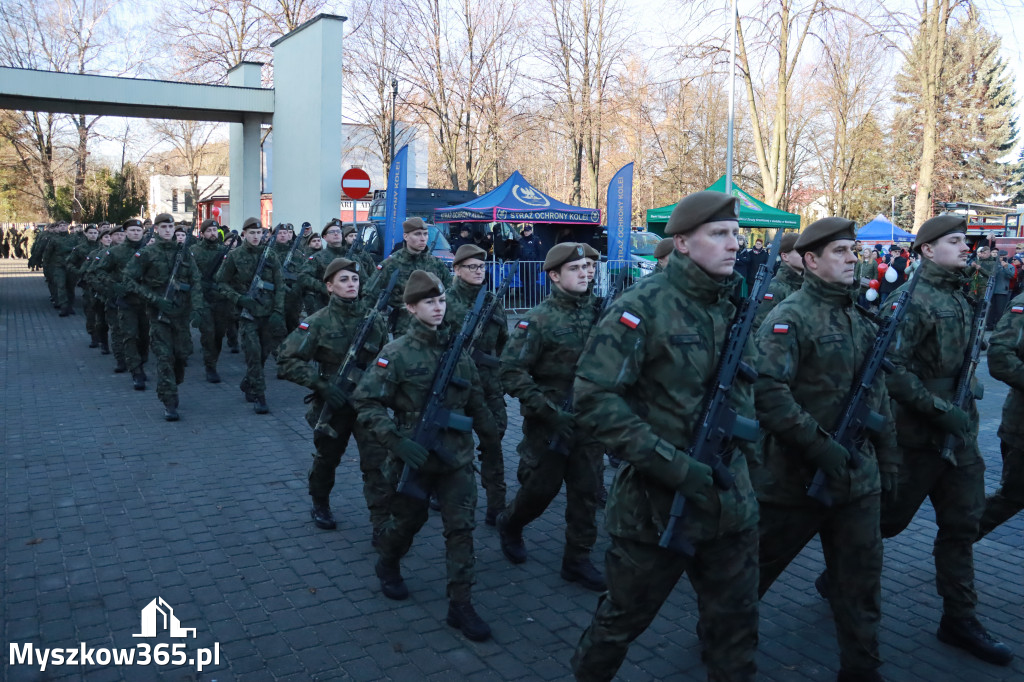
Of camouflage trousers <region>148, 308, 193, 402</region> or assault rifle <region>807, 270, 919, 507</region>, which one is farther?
camouflage trousers <region>148, 308, 193, 402</region>

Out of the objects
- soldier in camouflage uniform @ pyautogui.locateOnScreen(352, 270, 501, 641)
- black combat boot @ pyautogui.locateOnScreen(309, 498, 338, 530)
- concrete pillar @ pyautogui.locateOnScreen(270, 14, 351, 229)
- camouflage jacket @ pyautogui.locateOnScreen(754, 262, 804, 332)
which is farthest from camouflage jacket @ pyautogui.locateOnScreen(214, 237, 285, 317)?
concrete pillar @ pyautogui.locateOnScreen(270, 14, 351, 229)

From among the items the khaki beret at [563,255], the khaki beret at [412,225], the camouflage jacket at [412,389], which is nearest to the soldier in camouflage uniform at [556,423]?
the khaki beret at [563,255]

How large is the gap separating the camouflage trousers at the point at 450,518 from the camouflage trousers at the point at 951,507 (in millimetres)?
2216

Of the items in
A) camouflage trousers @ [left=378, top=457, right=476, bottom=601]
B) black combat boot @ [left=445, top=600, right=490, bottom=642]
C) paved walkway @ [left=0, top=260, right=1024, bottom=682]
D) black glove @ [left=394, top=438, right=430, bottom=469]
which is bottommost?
paved walkway @ [left=0, top=260, right=1024, bottom=682]

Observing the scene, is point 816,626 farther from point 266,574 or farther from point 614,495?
point 266,574

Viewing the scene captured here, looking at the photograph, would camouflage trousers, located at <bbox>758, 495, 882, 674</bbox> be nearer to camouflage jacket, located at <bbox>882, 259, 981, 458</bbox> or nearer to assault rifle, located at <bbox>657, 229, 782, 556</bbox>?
camouflage jacket, located at <bbox>882, 259, 981, 458</bbox>

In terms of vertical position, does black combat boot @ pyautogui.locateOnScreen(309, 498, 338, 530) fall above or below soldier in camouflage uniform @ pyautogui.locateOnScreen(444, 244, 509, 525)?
below

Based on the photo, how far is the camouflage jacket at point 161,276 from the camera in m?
10.9

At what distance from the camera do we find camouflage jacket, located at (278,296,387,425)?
246 inches

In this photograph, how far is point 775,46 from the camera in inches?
949

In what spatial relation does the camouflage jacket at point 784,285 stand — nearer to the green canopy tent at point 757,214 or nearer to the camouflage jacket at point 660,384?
the camouflage jacket at point 660,384

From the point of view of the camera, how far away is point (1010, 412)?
534 centimetres

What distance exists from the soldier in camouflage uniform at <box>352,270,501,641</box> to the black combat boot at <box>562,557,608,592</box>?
0.89 metres

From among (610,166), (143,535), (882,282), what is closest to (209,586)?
(143,535)
